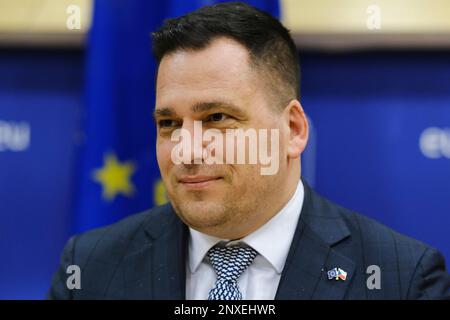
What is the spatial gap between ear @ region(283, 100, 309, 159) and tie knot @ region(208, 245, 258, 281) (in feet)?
0.77

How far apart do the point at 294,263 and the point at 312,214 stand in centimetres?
15

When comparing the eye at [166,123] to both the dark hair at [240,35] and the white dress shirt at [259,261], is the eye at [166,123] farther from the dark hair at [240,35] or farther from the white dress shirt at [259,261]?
the white dress shirt at [259,261]

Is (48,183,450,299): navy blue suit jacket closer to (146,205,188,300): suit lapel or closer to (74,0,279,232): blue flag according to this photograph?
(146,205,188,300): suit lapel

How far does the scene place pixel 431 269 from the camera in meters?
1.41

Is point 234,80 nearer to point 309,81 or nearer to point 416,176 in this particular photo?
A: point 309,81

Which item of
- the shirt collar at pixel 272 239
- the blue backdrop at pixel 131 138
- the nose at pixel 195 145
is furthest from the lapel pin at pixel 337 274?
the blue backdrop at pixel 131 138

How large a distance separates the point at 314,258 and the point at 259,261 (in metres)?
0.12

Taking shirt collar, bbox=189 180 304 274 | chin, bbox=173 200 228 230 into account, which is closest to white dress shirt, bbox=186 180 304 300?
shirt collar, bbox=189 180 304 274

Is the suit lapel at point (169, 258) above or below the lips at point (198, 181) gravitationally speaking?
below

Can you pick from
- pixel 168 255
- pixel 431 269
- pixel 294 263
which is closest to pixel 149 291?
pixel 168 255

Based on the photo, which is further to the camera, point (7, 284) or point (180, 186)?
point (7, 284)

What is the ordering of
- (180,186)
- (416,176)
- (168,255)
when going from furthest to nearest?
(416,176) < (168,255) < (180,186)

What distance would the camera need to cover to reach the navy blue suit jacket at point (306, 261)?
1.36 metres

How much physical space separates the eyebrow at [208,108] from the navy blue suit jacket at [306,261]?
296mm
